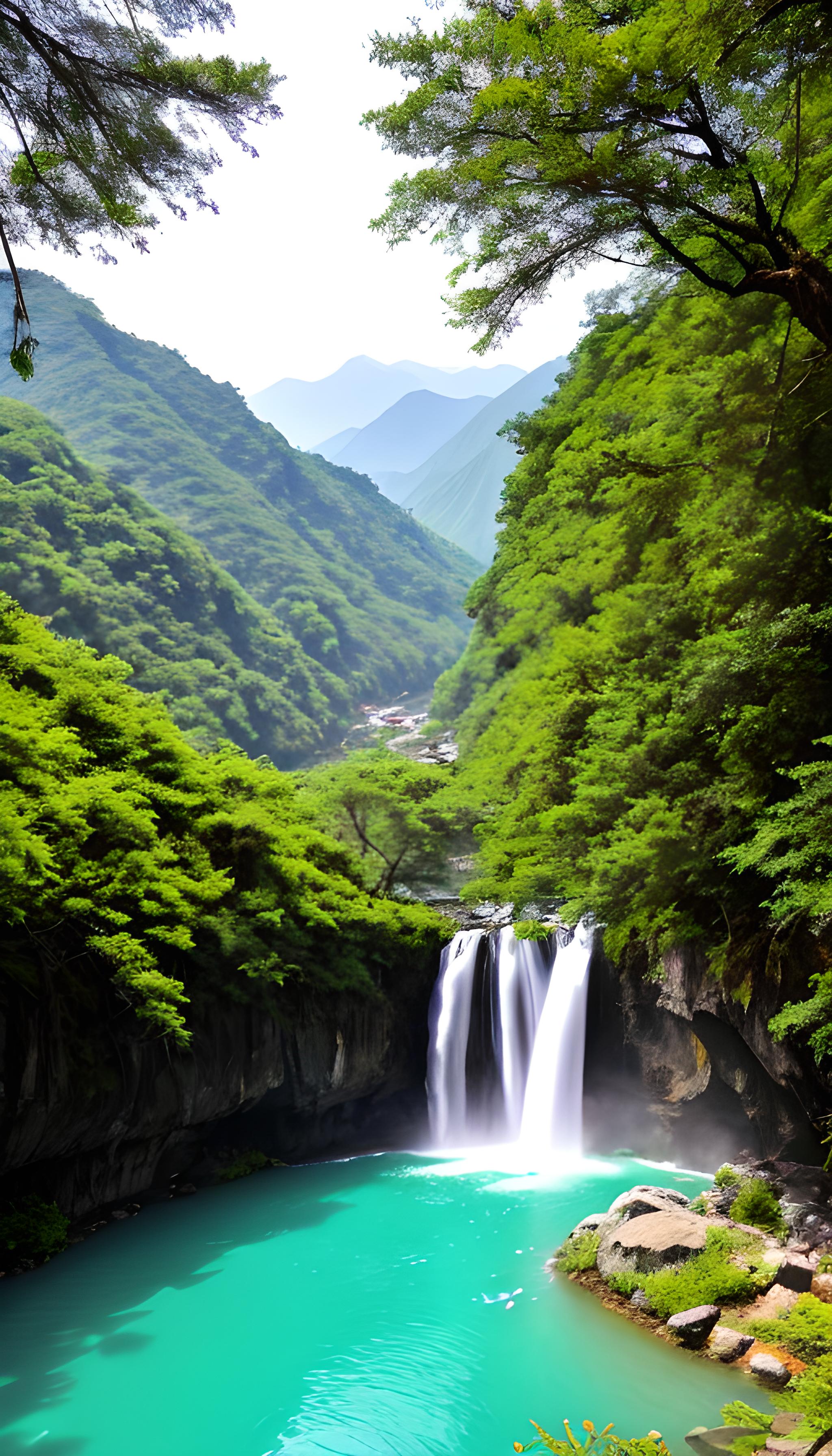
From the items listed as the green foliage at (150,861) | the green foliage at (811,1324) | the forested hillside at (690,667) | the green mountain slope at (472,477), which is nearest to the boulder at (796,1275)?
the green foliage at (811,1324)

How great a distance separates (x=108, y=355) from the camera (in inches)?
3526

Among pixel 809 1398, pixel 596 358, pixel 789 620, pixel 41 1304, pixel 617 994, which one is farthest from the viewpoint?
pixel 596 358

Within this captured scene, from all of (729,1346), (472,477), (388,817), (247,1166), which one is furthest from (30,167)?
(472,477)

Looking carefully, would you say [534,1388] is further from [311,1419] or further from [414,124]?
[414,124]

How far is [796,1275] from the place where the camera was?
28.2 feet

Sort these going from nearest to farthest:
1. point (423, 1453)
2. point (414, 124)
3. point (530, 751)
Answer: point (423, 1453), point (414, 124), point (530, 751)

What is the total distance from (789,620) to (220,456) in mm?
86054

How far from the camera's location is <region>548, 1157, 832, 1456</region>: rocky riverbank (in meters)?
6.60

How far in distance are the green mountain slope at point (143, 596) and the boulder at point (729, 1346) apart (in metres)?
37.2

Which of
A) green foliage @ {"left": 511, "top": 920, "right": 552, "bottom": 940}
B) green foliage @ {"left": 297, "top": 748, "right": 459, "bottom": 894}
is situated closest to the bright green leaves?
green foliage @ {"left": 511, "top": 920, "right": 552, "bottom": 940}

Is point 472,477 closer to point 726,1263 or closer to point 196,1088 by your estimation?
point 196,1088

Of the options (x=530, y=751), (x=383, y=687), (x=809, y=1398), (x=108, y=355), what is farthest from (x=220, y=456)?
(x=809, y=1398)

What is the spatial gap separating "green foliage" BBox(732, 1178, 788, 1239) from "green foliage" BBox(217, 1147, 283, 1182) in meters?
9.09

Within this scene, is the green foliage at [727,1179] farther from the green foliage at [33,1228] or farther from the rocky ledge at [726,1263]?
the green foliage at [33,1228]
